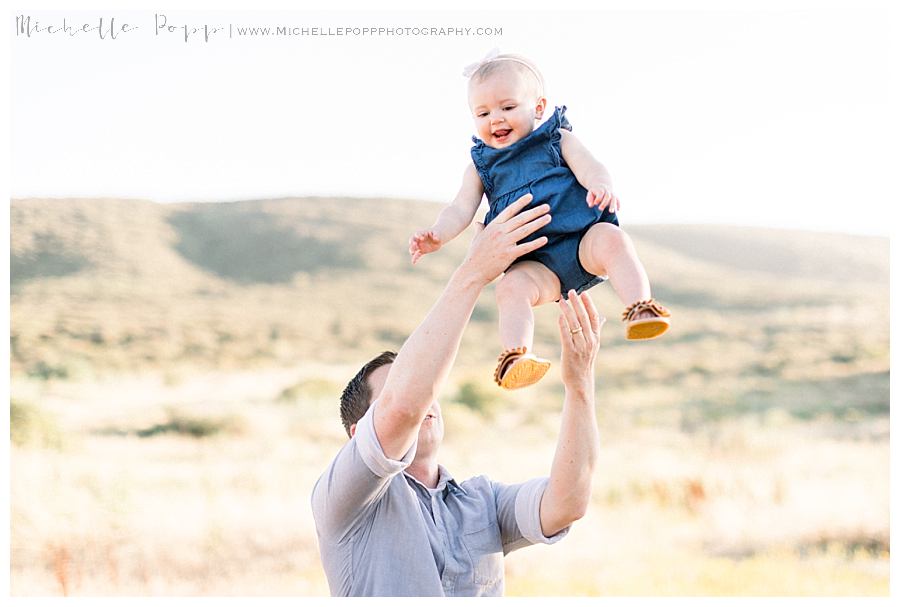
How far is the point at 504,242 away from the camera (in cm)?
244

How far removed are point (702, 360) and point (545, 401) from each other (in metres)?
4.21

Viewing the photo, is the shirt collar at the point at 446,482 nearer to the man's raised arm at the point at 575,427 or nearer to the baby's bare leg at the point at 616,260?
the man's raised arm at the point at 575,427

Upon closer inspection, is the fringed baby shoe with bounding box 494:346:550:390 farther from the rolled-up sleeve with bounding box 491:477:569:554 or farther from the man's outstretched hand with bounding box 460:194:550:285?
the rolled-up sleeve with bounding box 491:477:569:554

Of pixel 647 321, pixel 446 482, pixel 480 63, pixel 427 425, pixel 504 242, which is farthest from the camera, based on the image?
pixel 446 482

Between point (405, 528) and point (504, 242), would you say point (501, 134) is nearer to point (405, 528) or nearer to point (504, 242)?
point (504, 242)

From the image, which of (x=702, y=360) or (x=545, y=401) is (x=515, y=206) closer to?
(x=545, y=401)

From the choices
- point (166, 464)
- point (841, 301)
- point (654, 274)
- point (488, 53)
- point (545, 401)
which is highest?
point (654, 274)

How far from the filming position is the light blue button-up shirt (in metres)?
2.53

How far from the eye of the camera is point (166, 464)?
411 inches

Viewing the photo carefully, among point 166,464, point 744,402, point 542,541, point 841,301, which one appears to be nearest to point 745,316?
point 841,301

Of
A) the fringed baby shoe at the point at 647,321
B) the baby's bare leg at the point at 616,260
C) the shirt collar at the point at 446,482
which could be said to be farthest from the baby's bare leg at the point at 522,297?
the shirt collar at the point at 446,482

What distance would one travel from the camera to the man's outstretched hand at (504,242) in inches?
95.0

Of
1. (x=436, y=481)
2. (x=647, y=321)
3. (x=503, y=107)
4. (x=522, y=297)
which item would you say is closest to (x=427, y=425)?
(x=436, y=481)

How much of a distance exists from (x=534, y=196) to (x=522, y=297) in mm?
269
